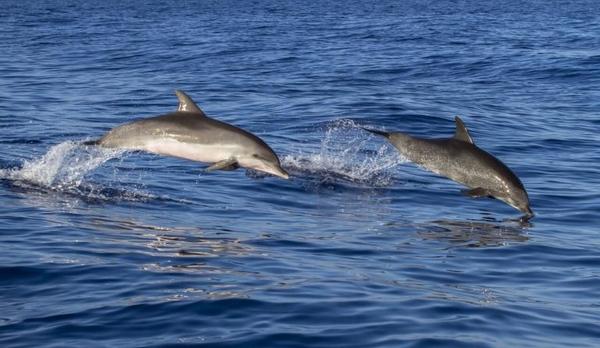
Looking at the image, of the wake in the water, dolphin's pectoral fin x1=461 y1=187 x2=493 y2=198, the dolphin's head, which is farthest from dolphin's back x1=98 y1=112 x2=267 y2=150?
dolphin's pectoral fin x1=461 y1=187 x2=493 y2=198

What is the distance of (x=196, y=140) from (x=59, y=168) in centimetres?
339

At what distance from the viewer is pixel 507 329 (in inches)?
365

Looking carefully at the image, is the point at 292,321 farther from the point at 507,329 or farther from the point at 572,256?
the point at 572,256

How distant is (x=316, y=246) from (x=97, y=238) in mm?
2155

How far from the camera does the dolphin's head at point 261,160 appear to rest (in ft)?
43.4

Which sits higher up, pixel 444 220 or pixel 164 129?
pixel 164 129

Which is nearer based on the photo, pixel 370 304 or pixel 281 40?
pixel 370 304

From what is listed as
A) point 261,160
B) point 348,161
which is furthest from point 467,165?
point 348,161

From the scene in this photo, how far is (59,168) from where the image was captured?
15852 mm

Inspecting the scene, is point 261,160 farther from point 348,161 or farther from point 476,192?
point 348,161

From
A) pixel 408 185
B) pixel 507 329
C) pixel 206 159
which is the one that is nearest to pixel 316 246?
pixel 206 159

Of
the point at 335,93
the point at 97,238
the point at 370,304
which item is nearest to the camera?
the point at 370,304

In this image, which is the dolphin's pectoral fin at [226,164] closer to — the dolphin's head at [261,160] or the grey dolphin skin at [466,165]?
the dolphin's head at [261,160]

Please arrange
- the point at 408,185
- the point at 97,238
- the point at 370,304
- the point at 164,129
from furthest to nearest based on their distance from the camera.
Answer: the point at 408,185 → the point at 164,129 → the point at 97,238 → the point at 370,304
